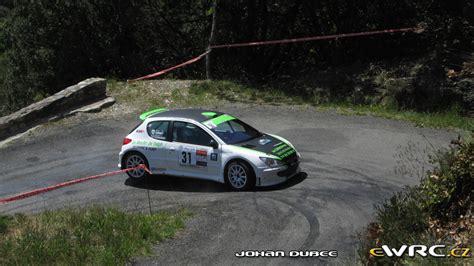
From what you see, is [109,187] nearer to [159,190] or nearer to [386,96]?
[159,190]

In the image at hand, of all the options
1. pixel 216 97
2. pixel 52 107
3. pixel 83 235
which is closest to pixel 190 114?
pixel 83 235

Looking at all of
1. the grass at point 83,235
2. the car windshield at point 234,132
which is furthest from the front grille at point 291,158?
the grass at point 83,235

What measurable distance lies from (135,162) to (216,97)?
24.9 feet

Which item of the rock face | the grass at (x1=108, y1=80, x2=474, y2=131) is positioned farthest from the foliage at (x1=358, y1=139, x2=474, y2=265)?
the rock face

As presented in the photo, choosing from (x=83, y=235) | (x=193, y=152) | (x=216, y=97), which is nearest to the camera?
(x=83, y=235)

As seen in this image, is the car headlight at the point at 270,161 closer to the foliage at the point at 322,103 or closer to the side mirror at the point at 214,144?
the side mirror at the point at 214,144

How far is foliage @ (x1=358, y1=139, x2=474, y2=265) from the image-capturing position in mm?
7180

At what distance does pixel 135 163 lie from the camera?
45.1ft

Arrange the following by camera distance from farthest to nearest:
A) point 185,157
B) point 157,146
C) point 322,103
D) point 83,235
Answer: point 322,103 → point 157,146 → point 185,157 → point 83,235

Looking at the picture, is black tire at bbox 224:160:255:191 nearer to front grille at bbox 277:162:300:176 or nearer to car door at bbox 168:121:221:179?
car door at bbox 168:121:221:179

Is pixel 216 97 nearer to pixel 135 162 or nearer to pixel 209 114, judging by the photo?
pixel 209 114

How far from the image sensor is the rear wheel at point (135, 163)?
1365 centimetres

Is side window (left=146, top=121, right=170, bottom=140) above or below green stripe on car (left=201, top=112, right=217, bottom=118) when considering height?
below

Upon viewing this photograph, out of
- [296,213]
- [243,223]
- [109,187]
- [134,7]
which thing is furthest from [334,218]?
[134,7]
